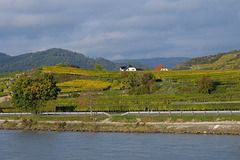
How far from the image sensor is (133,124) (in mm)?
58156

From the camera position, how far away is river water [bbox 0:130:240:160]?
38250 millimetres

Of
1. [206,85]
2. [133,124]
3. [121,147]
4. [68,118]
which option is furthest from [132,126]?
[206,85]

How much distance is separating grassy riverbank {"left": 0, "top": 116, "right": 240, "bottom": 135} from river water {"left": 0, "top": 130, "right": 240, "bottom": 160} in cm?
291

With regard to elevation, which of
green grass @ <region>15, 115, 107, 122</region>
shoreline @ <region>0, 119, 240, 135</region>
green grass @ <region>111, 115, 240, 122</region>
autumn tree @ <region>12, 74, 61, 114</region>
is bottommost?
shoreline @ <region>0, 119, 240, 135</region>

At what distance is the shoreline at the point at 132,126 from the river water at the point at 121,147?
249 cm

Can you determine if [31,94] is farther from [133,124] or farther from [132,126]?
[132,126]

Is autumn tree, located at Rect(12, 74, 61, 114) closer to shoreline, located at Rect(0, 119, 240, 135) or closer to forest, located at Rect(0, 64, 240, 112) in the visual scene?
forest, located at Rect(0, 64, 240, 112)

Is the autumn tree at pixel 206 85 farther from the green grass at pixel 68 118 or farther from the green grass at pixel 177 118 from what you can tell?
the green grass at pixel 68 118

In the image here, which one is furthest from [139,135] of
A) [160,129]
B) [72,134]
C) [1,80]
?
[1,80]

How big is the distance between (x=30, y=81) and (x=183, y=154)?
4935 centimetres

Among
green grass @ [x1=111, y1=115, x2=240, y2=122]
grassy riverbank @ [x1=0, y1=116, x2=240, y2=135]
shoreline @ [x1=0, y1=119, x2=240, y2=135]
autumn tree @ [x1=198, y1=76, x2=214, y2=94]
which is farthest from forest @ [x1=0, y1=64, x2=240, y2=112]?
green grass @ [x1=111, y1=115, x2=240, y2=122]

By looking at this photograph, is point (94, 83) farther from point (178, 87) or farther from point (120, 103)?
point (120, 103)

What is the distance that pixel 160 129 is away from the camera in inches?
2138

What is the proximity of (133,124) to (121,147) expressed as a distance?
15109 millimetres
